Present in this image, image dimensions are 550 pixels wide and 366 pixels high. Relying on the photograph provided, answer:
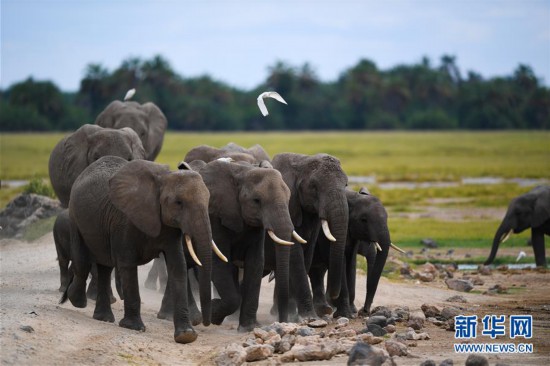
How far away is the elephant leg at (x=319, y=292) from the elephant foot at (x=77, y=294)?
9.19 ft

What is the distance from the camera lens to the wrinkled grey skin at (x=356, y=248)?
42.6 feet

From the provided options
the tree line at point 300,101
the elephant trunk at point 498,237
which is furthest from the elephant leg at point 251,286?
the tree line at point 300,101

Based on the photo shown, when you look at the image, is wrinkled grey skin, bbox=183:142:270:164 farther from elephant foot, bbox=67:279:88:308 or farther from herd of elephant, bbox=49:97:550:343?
elephant foot, bbox=67:279:88:308

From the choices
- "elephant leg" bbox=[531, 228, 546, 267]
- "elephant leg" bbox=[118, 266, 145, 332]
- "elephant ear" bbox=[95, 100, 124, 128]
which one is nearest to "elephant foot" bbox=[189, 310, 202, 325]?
"elephant leg" bbox=[118, 266, 145, 332]

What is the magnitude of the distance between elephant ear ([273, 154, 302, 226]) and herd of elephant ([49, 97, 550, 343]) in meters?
0.01

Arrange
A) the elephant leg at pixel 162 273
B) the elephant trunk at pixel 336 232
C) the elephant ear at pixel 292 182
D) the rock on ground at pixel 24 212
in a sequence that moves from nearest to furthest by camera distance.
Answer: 1. the elephant trunk at pixel 336 232
2. the elephant ear at pixel 292 182
3. the elephant leg at pixel 162 273
4. the rock on ground at pixel 24 212

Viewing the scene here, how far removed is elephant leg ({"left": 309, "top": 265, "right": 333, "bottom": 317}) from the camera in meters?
13.1

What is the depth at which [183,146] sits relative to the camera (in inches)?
2350

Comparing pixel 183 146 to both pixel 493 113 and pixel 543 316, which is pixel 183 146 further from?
pixel 543 316

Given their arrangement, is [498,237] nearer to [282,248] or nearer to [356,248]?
[356,248]

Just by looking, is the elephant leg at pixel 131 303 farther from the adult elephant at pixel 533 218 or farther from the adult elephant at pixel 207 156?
the adult elephant at pixel 533 218

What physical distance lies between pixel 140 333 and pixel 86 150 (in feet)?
14.8

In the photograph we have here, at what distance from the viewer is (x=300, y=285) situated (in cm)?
1261

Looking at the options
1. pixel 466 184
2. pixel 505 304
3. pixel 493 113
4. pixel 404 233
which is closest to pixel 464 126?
pixel 493 113
